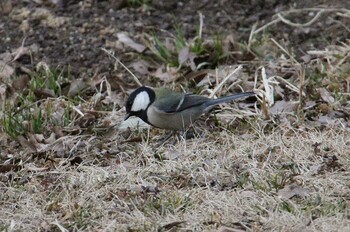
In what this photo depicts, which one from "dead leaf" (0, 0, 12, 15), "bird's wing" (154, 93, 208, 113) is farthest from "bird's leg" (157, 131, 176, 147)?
"dead leaf" (0, 0, 12, 15)

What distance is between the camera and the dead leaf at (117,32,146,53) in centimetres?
805

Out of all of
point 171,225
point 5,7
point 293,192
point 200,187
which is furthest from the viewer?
point 5,7

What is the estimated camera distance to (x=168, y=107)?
6.74 m

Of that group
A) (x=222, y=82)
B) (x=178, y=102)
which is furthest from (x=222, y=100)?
(x=222, y=82)

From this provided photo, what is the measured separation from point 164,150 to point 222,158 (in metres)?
0.46

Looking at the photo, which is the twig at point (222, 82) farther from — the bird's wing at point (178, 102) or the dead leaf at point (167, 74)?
the dead leaf at point (167, 74)

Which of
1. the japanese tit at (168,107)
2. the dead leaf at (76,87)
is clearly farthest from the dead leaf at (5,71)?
the japanese tit at (168,107)

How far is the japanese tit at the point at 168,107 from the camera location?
264 inches

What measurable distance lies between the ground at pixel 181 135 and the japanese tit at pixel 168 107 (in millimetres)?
145

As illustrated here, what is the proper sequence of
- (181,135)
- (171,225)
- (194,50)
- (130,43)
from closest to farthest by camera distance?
(171,225)
(181,135)
(194,50)
(130,43)

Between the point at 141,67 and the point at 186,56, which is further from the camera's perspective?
the point at 141,67

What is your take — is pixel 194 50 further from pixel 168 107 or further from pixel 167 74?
pixel 168 107

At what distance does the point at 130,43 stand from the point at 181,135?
172 centimetres

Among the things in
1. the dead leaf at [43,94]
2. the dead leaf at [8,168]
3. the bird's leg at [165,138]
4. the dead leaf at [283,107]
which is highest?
the dead leaf at [8,168]
